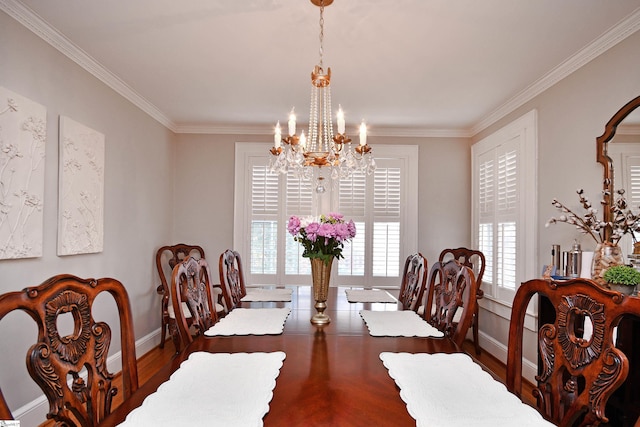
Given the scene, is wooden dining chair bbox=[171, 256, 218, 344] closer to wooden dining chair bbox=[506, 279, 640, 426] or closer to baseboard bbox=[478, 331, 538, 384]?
wooden dining chair bbox=[506, 279, 640, 426]

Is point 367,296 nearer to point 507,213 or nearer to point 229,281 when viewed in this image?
point 229,281

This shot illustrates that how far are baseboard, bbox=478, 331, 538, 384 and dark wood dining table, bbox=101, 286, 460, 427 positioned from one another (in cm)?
190

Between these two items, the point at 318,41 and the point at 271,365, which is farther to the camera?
the point at 318,41

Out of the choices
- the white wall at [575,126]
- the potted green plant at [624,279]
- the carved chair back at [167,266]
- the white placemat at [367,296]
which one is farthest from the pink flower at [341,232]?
the carved chair back at [167,266]

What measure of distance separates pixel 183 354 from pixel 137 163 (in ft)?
8.80

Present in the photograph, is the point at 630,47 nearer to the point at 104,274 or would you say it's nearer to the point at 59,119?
the point at 59,119

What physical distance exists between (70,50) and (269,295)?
215 cm

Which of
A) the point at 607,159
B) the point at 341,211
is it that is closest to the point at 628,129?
the point at 607,159

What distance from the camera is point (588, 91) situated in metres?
2.55

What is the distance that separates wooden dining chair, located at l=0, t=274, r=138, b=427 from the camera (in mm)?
952

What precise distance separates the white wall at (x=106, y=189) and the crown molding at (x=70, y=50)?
0.13 ft

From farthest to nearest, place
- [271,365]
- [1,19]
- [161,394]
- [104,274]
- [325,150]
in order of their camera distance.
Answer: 1. [104,274]
2. [325,150]
3. [1,19]
4. [271,365]
5. [161,394]

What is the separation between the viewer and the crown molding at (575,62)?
7.09 ft

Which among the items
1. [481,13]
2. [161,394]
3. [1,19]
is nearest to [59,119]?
[1,19]
